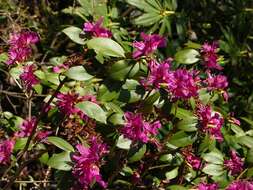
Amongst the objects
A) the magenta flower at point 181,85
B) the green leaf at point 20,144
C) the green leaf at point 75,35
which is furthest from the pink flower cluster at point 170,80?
the green leaf at point 20,144

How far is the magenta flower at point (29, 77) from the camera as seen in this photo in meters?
1.82

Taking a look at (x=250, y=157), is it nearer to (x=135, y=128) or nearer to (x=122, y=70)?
(x=135, y=128)

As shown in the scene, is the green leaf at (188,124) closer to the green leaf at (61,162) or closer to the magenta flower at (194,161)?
the magenta flower at (194,161)

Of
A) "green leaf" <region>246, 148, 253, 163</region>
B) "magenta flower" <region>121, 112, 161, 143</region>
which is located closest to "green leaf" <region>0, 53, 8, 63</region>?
"magenta flower" <region>121, 112, 161, 143</region>

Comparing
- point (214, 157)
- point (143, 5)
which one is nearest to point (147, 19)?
point (143, 5)

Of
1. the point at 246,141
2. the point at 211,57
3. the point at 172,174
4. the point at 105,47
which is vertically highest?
the point at 105,47

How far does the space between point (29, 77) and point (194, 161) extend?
73cm

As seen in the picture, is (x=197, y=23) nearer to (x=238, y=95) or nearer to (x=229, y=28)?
(x=229, y=28)

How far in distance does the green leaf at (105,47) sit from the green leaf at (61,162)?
363mm

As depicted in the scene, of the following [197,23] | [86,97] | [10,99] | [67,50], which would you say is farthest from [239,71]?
[86,97]

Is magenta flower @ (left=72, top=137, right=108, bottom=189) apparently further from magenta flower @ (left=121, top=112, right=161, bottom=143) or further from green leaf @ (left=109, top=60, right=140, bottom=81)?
green leaf @ (left=109, top=60, right=140, bottom=81)

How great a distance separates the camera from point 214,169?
2029mm

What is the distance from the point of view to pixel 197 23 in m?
3.34

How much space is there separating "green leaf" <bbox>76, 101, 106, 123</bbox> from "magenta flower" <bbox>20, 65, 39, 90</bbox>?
246mm
